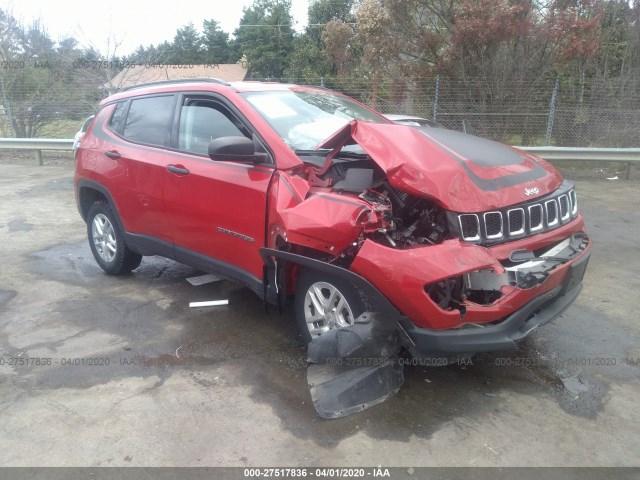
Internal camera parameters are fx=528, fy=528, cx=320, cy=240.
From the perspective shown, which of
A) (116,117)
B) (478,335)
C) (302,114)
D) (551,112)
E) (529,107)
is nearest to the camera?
(478,335)

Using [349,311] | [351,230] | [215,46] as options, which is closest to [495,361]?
[349,311]

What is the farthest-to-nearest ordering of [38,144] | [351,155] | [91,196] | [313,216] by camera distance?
[38,144], [91,196], [351,155], [313,216]

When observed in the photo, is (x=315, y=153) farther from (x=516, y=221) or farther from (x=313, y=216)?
(x=516, y=221)

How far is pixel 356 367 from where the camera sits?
3.28 meters

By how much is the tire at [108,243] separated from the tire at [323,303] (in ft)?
8.09

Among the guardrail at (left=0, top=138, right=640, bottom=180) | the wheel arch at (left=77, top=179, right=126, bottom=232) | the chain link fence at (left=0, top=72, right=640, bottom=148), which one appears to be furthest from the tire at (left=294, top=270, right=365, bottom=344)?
the chain link fence at (left=0, top=72, right=640, bottom=148)

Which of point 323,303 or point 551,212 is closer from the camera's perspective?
point 551,212

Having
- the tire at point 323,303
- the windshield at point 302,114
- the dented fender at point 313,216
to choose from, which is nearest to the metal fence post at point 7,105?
the windshield at point 302,114

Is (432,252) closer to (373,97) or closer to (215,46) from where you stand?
(373,97)

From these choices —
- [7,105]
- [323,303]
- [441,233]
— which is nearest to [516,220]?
[441,233]

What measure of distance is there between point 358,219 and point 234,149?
109 centimetres

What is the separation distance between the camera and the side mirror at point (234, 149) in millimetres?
3609

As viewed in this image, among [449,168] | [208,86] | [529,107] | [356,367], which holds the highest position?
[208,86]

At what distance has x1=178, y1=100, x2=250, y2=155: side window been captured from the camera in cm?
412
